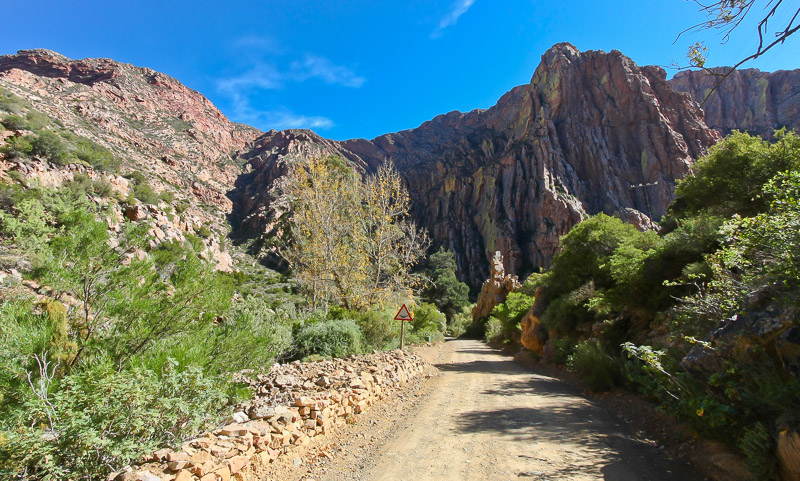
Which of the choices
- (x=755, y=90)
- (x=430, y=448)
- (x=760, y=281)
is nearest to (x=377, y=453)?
(x=430, y=448)

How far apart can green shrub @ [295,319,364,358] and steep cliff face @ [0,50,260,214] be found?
4953 centimetres

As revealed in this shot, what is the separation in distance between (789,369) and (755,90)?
136m

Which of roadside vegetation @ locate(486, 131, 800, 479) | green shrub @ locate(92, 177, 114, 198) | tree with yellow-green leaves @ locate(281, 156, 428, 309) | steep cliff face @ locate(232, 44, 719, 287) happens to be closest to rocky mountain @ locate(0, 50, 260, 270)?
green shrub @ locate(92, 177, 114, 198)

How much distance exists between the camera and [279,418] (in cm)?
439

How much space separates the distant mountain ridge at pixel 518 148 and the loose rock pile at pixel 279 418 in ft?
186

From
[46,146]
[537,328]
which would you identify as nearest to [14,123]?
[46,146]

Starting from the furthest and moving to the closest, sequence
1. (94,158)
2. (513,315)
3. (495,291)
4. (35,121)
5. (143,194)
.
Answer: (495,291)
(143,194)
(94,158)
(35,121)
(513,315)

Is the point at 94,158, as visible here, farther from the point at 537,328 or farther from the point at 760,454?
the point at 760,454

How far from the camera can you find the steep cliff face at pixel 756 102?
84.4 metres

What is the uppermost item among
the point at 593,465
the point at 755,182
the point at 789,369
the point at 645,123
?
the point at 645,123

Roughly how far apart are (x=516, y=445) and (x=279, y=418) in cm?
330

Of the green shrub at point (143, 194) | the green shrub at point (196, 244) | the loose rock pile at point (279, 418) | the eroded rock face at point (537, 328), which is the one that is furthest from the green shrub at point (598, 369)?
the green shrub at point (143, 194)

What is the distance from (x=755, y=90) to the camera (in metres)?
92.1

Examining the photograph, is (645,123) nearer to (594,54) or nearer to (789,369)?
(594,54)
